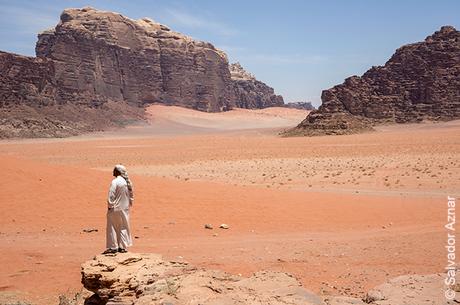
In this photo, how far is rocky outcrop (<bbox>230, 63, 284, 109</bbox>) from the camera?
13188 centimetres

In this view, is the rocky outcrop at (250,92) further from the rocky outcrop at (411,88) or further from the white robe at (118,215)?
the white robe at (118,215)

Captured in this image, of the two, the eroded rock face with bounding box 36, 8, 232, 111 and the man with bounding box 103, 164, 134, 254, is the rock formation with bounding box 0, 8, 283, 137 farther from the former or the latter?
the man with bounding box 103, 164, 134, 254

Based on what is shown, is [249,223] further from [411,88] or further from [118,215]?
[411,88]

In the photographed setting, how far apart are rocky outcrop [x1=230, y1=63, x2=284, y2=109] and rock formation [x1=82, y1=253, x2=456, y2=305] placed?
4792 inches

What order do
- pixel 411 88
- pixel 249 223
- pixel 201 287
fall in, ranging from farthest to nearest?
pixel 411 88
pixel 249 223
pixel 201 287

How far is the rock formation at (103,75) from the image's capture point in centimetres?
6412

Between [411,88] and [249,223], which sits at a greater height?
[411,88]

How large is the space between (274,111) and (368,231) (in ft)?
375

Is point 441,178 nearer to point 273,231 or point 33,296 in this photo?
point 273,231

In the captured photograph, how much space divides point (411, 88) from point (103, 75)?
53.9 meters

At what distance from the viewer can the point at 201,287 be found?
507 centimetres

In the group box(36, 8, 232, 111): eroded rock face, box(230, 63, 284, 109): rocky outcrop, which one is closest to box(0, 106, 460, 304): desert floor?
box(36, 8, 232, 111): eroded rock face

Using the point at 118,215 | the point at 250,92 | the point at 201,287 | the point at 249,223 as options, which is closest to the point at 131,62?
the point at 250,92

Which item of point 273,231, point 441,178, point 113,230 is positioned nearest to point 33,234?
point 113,230
